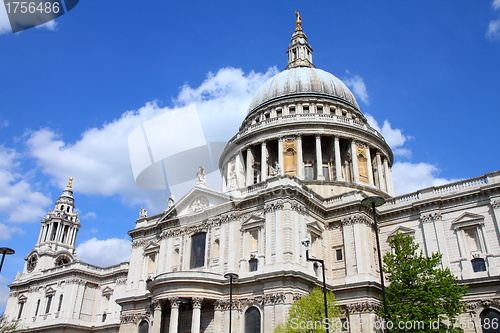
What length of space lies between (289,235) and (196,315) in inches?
362

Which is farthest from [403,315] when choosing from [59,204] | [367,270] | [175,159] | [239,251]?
[59,204]

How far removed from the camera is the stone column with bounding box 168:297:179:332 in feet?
106

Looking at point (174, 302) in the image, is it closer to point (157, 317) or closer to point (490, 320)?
point (157, 317)

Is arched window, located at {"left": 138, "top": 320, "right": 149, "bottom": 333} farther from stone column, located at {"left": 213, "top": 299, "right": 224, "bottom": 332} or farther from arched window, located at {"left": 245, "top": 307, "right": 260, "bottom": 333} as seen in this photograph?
arched window, located at {"left": 245, "top": 307, "right": 260, "bottom": 333}

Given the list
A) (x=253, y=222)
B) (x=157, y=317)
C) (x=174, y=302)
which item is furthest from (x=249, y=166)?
(x=157, y=317)

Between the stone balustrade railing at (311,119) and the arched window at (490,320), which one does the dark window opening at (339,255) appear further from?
the stone balustrade railing at (311,119)

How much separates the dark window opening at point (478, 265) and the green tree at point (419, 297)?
5.67 metres

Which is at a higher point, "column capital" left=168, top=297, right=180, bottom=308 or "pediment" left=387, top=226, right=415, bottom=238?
"pediment" left=387, top=226, right=415, bottom=238

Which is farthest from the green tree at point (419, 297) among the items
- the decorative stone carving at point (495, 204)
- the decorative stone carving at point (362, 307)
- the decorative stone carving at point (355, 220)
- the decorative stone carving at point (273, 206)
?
the decorative stone carving at point (273, 206)

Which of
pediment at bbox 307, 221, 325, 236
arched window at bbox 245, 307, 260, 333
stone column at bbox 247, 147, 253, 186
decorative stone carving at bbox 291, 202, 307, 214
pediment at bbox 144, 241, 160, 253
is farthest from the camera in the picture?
stone column at bbox 247, 147, 253, 186

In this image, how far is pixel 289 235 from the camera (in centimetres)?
3356

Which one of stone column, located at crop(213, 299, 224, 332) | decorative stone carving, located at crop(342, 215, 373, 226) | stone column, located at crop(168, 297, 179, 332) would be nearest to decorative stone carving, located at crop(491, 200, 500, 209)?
decorative stone carving, located at crop(342, 215, 373, 226)

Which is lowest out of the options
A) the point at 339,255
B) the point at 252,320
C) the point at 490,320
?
the point at 252,320

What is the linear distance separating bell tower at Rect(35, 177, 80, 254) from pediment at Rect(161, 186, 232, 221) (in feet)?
123
